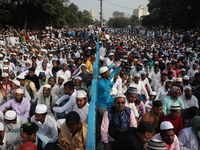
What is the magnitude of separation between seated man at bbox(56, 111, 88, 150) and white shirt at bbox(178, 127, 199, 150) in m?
1.44

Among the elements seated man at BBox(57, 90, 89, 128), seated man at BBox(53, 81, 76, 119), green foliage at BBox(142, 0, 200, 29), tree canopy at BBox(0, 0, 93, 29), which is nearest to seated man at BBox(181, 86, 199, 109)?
seated man at BBox(57, 90, 89, 128)

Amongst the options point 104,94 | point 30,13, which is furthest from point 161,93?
point 30,13

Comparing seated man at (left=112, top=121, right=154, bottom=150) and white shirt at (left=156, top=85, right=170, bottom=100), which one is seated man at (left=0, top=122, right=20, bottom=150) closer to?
seated man at (left=112, top=121, right=154, bottom=150)

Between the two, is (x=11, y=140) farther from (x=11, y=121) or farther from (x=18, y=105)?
(x=18, y=105)

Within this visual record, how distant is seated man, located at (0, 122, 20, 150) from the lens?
10.3 feet

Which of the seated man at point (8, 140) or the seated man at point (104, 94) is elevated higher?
the seated man at point (104, 94)

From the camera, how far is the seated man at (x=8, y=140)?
3.13 metres

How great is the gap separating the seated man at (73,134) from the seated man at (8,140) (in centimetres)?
90

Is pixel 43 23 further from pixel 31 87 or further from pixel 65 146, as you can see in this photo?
pixel 65 146

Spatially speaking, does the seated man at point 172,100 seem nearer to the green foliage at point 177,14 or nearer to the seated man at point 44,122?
the seated man at point 44,122

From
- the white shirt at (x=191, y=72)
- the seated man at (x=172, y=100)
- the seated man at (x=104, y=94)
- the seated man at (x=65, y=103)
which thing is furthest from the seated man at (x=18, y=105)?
the white shirt at (x=191, y=72)

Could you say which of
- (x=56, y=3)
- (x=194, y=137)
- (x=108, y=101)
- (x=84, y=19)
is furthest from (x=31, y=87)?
(x=84, y=19)

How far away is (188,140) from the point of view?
9.93ft

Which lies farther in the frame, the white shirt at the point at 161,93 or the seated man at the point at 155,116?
the white shirt at the point at 161,93
